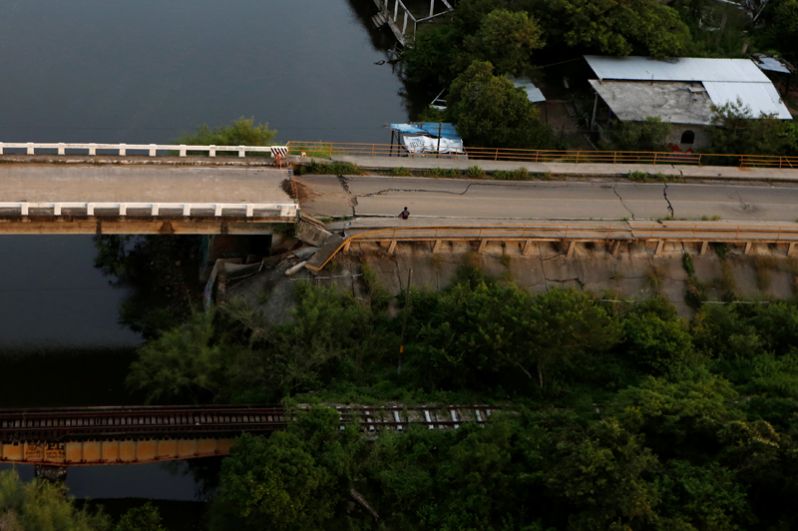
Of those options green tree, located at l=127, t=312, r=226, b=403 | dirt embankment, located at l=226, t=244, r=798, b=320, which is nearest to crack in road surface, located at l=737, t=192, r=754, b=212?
dirt embankment, located at l=226, t=244, r=798, b=320

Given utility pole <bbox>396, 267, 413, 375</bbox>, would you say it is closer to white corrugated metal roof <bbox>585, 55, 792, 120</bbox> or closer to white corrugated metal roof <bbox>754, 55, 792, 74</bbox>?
white corrugated metal roof <bbox>585, 55, 792, 120</bbox>

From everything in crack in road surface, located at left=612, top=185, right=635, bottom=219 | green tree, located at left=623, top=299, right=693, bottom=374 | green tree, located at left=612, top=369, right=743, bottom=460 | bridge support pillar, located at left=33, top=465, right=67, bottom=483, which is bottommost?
bridge support pillar, located at left=33, top=465, right=67, bottom=483

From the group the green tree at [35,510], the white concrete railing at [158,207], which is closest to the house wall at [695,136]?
the white concrete railing at [158,207]

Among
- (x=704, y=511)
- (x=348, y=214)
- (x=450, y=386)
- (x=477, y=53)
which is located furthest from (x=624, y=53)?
(x=704, y=511)

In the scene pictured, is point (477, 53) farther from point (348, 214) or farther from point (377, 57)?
point (348, 214)

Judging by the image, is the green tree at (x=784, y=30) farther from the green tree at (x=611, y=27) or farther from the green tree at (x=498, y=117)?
the green tree at (x=498, y=117)
